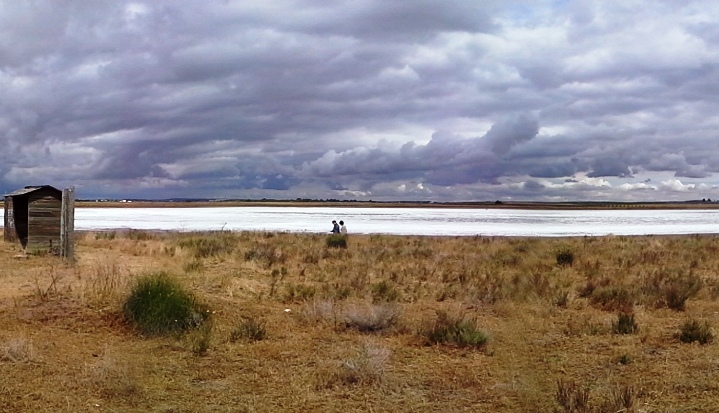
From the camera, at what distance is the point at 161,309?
1066 centimetres

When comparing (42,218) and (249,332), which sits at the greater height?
(42,218)

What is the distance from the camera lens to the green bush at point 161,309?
10.5m

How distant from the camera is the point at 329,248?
26.9 m

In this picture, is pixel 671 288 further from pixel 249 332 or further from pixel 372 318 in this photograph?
pixel 249 332

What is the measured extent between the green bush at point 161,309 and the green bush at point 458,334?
365 cm

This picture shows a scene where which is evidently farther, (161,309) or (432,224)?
(432,224)

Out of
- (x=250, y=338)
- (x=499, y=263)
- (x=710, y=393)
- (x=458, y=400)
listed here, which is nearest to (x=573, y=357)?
(x=710, y=393)

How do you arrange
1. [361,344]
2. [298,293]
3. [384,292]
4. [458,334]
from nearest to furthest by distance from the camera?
1. [361,344]
2. [458,334]
3. [298,293]
4. [384,292]

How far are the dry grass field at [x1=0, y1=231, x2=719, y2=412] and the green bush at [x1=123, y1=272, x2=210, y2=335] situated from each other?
176 millimetres

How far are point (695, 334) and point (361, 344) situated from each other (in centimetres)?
489

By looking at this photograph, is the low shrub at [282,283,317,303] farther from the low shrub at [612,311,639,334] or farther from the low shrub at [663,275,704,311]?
the low shrub at [663,275,704,311]

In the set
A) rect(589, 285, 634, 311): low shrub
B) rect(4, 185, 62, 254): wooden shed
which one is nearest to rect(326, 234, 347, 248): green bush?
rect(4, 185, 62, 254): wooden shed

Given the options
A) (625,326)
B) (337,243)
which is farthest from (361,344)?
(337,243)

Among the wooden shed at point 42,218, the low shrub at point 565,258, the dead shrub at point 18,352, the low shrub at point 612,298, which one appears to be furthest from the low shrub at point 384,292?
the wooden shed at point 42,218
